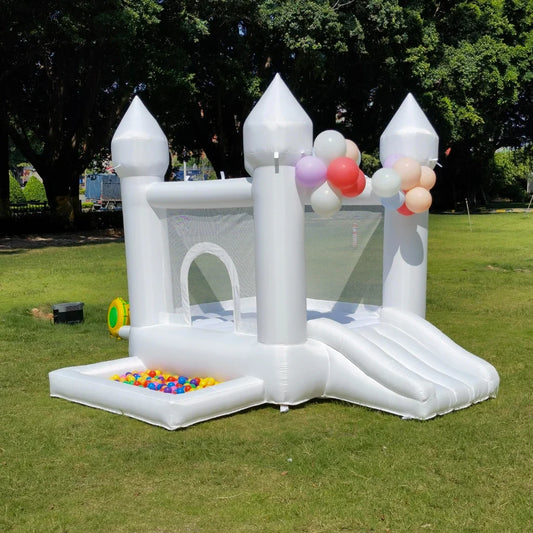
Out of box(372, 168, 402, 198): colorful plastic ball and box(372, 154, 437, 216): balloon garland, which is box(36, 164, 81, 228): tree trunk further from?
box(372, 168, 402, 198): colorful plastic ball

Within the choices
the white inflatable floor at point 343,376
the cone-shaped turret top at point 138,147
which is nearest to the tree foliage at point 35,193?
the cone-shaped turret top at point 138,147

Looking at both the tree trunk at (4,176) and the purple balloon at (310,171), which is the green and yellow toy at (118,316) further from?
the tree trunk at (4,176)

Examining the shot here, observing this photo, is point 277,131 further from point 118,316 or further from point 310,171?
point 118,316

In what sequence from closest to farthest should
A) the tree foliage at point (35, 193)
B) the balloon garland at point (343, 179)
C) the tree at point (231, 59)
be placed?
the balloon garland at point (343, 179)
the tree at point (231, 59)
the tree foliage at point (35, 193)

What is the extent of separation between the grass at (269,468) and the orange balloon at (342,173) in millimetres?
1907

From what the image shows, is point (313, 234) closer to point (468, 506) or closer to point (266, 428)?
point (266, 428)

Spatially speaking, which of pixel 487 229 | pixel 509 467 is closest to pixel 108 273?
pixel 509 467

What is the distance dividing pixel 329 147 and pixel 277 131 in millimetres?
472

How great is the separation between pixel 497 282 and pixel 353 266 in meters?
7.49

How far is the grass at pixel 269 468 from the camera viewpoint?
409cm

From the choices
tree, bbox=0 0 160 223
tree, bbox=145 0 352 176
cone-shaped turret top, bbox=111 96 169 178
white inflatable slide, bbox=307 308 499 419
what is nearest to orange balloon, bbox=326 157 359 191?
white inflatable slide, bbox=307 308 499 419

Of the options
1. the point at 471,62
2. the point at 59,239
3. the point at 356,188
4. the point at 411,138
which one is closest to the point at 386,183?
the point at 356,188

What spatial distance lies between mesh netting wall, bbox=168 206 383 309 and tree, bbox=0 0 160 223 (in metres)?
12.8

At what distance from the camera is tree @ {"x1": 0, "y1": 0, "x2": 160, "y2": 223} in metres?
18.9
